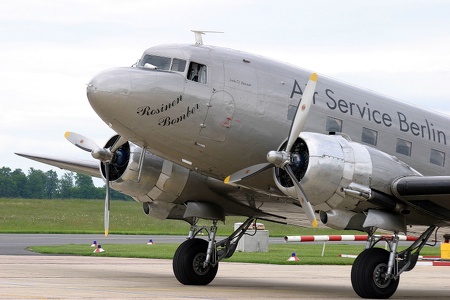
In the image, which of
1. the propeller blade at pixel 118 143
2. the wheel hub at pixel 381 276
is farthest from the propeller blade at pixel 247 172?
the propeller blade at pixel 118 143

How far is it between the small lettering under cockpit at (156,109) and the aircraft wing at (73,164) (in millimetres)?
5525

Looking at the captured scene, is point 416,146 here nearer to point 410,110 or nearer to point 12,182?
point 410,110

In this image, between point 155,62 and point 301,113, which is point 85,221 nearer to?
point 155,62

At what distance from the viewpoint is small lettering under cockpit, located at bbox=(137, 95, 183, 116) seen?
1616cm

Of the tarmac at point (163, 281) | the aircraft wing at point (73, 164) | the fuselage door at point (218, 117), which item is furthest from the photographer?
the aircraft wing at point (73, 164)

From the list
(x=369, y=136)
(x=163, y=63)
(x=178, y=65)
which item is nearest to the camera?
(x=178, y=65)

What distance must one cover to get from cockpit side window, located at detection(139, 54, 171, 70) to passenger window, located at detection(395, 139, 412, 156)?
17.2ft

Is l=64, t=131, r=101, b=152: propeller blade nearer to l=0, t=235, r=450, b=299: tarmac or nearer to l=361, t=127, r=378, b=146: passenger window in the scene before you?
l=0, t=235, r=450, b=299: tarmac

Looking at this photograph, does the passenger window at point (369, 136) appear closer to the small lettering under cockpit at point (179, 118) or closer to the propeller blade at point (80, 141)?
the small lettering under cockpit at point (179, 118)

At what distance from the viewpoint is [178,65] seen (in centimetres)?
1684

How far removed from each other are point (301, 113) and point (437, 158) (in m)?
4.33

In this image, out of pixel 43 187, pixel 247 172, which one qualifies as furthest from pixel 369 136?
pixel 43 187

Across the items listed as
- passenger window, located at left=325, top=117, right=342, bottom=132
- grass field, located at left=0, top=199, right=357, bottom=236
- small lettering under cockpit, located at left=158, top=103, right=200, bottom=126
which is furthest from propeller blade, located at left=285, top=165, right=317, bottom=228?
grass field, located at left=0, top=199, right=357, bottom=236

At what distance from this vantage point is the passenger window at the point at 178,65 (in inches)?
661
